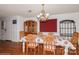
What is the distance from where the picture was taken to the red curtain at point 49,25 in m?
1.84

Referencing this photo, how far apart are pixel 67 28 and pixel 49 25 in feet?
0.89

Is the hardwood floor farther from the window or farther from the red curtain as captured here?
the red curtain

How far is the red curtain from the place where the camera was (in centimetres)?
184

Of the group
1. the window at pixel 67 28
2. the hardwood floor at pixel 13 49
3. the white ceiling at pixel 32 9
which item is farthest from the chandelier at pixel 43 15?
the hardwood floor at pixel 13 49

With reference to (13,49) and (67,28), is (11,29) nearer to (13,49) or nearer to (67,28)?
(13,49)

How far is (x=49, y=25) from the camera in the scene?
73.4 inches

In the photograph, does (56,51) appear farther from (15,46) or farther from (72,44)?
(15,46)

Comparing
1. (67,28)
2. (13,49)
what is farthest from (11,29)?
(67,28)

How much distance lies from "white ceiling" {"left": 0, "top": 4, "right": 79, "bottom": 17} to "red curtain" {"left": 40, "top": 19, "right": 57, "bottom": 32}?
14 cm

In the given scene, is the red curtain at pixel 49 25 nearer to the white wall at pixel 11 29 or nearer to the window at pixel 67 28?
the window at pixel 67 28

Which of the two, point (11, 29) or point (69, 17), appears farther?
point (11, 29)

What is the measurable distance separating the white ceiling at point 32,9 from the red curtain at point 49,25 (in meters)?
0.14
